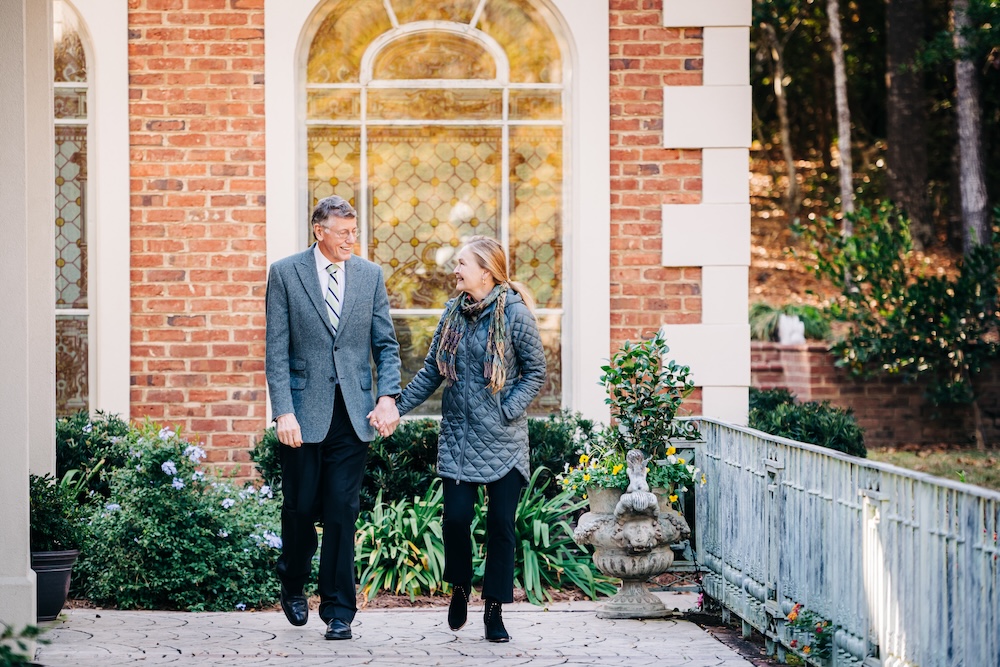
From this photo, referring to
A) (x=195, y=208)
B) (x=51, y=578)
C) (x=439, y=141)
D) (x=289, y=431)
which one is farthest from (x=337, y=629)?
(x=439, y=141)

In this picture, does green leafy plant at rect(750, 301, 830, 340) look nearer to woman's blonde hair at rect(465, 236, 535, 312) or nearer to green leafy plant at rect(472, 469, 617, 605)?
green leafy plant at rect(472, 469, 617, 605)

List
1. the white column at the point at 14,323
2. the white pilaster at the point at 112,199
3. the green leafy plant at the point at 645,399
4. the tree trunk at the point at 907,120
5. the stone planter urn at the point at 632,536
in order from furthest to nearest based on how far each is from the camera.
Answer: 1. the tree trunk at the point at 907,120
2. the white pilaster at the point at 112,199
3. the green leafy plant at the point at 645,399
4. the stone planter urn at the point at 632,536
5. the white column at the point at 14,323

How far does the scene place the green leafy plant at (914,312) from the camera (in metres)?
14.3

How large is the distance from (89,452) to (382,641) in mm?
2889

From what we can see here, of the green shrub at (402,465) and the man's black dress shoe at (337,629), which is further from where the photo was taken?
the green shrub at (402,465)

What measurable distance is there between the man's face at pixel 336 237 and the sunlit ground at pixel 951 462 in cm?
894

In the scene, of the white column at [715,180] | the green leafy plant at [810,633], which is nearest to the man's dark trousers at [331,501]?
the green leafy plant at [810,633]

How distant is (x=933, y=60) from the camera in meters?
17.5

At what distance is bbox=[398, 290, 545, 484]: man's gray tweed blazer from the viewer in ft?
18.4

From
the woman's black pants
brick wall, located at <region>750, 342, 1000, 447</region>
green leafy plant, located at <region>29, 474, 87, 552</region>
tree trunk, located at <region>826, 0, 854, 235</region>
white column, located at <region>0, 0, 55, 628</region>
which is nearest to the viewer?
white column, located at <region>0, 0, 55, 628</region>

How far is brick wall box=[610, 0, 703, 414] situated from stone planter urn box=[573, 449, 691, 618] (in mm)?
2208

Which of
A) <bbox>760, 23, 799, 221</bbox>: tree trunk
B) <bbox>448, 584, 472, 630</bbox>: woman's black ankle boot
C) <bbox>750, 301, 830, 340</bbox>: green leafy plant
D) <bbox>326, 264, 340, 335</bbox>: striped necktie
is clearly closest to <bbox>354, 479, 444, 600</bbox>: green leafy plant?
<bbox>448, 584, 472, 630</bbox>: woman's black ankle boot

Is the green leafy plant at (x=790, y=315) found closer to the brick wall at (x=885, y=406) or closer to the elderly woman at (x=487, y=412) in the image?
the brick wall at (x=885, y=406)

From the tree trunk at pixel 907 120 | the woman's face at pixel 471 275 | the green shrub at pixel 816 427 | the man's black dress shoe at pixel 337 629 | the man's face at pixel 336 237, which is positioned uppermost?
the tree trunk at pixel 907 120
